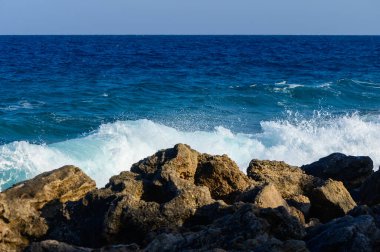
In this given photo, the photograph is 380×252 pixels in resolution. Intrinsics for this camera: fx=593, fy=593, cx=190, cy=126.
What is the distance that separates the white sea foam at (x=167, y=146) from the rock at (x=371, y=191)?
5.93 m

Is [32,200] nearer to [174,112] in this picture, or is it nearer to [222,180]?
[222,180]

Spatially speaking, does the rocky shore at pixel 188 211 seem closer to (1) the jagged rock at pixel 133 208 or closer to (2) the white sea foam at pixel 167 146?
(1) the jagged rock at pixel 133 208

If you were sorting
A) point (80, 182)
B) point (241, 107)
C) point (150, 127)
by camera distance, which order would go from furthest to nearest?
point (241, 107)
point (150, 127)
point (80, 182)

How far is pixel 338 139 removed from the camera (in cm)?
1528

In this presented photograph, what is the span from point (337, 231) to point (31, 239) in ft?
9.01

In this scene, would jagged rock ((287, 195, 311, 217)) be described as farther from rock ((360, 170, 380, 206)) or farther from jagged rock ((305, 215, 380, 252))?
jagged rock ((305, 215, 380, 252))

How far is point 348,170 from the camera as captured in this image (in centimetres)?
755

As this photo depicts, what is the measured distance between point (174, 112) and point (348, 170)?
1215 centimetres

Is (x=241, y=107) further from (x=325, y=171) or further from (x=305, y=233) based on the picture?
(x=305, y=233)

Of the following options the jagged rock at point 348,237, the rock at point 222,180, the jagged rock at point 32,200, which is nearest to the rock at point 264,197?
the rock at point 222,180

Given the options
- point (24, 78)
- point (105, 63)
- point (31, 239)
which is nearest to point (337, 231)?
point (31, 239)

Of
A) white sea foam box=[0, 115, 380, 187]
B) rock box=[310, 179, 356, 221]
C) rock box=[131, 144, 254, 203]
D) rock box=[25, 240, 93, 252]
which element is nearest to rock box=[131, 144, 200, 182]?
rock box=[131, 144, 254, 203]

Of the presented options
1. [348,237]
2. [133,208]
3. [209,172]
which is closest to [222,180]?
[209,172]

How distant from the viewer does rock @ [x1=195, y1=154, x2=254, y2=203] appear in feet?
20.4
